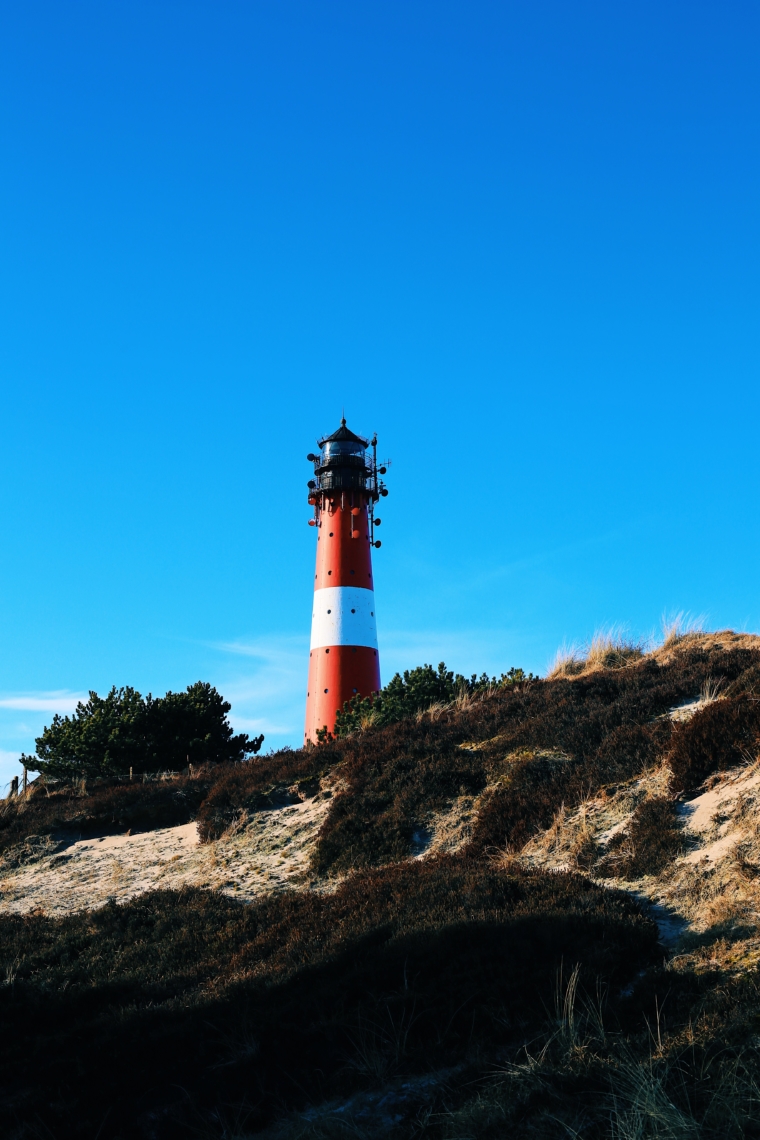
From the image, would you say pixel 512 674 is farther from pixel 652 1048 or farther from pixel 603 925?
pixel 652 1048

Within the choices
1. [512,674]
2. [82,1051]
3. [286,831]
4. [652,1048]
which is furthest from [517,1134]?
[512,674]

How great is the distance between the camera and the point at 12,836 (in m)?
21.7

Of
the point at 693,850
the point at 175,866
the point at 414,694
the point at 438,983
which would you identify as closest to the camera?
the point at 438,983

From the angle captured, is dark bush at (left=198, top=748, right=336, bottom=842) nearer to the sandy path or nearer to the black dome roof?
the sandy path

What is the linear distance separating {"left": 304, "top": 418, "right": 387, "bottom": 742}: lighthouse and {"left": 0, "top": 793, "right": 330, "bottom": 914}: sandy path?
1589cm

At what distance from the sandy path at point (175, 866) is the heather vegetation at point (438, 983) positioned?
2.50 feet

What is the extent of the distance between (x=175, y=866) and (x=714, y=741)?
11.0 m

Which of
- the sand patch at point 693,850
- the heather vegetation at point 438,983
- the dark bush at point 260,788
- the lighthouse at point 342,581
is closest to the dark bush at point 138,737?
the lighthouse at point 342,581

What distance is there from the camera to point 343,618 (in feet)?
123

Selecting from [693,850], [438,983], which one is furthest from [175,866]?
[693,850]

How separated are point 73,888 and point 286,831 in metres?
4.73

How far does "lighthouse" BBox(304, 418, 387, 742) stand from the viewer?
36625mm

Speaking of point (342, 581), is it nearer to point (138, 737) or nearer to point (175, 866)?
point (138, 737)

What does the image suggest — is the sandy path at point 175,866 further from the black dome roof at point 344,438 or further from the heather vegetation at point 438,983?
the black dome roof at point 344,438
